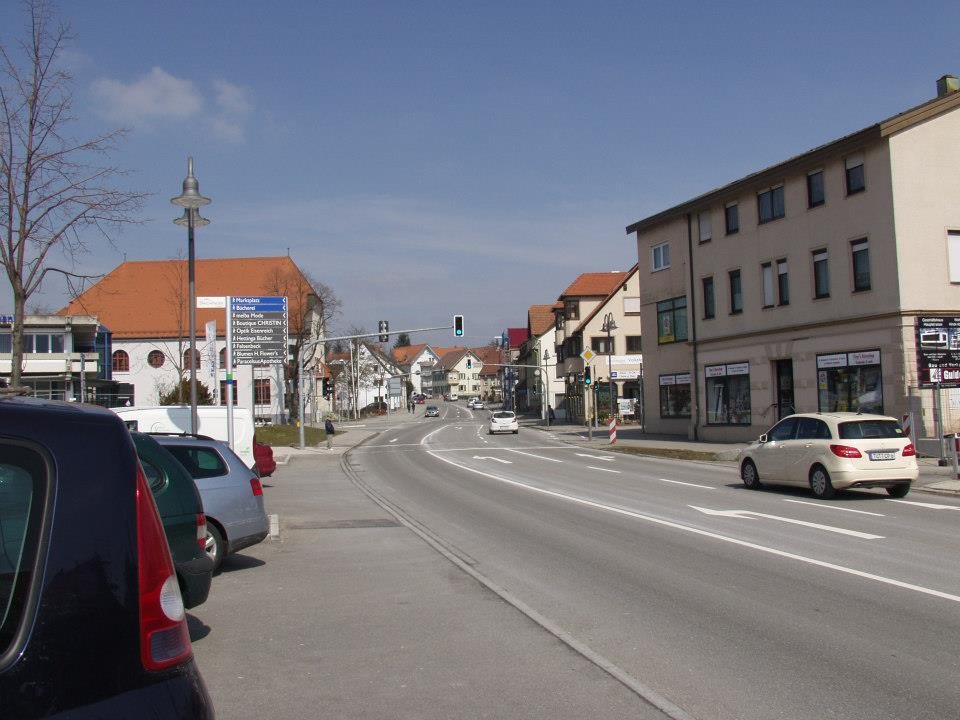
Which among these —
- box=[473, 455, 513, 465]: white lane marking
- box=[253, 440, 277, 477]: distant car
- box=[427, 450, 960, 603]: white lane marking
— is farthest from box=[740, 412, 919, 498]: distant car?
box=[473, 455, 513, 465]: white lane marking

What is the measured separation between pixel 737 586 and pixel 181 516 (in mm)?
5291

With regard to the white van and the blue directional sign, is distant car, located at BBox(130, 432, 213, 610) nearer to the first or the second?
the white van

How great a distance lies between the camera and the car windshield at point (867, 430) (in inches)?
651

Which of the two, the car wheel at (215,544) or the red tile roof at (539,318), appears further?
the red tile roof at (539,318)

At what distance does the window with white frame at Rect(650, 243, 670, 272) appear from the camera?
41.6m

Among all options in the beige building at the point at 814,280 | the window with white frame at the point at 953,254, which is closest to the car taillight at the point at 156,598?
the beige building at the point at 814,280

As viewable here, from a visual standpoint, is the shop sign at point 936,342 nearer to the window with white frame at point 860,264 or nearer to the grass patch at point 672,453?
the window with white frame at point 860,264

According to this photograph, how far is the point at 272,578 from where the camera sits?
32.9 feet

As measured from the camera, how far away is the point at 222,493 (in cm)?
1022

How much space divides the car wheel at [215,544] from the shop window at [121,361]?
219 ft

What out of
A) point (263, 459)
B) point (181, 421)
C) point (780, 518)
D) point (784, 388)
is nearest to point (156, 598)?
point (780, 518)

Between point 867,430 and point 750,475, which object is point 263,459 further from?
point 867,430

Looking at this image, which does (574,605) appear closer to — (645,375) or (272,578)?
(272,578)

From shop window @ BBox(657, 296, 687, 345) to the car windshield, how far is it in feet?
78.4
